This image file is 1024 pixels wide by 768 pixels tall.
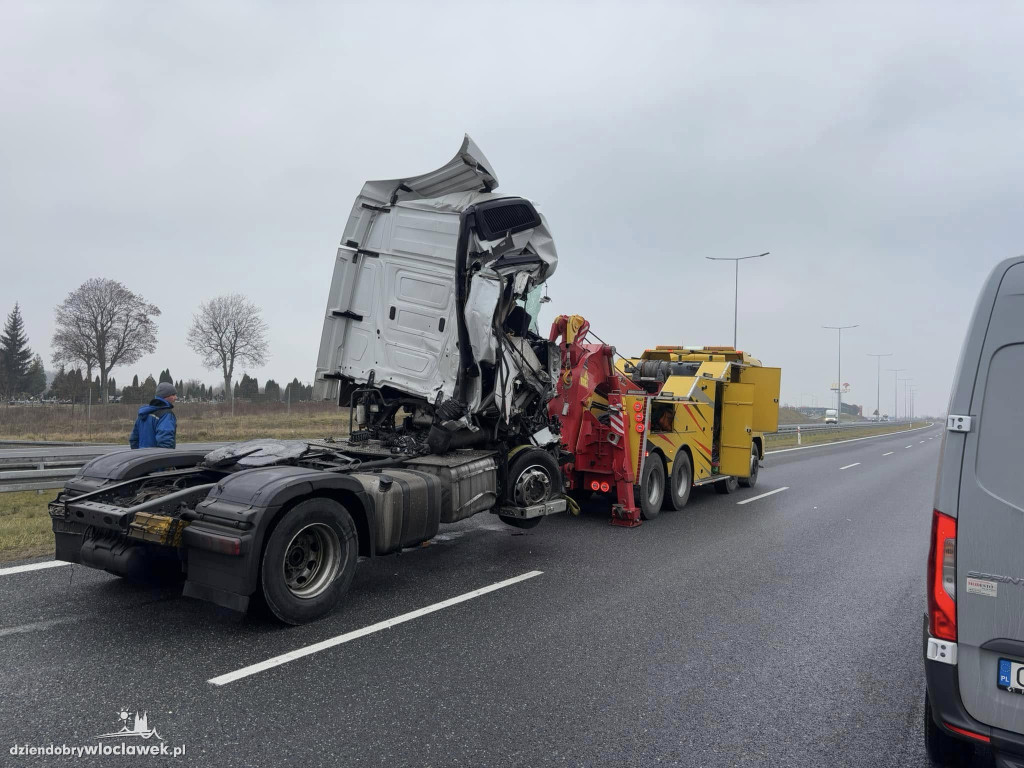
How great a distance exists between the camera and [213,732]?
10.5 feet

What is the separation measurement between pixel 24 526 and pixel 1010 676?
880 centimetres

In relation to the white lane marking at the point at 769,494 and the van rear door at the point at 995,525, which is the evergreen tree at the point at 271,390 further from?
the van rear door at the point at 995,525

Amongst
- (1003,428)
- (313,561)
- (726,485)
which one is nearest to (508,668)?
(313,561)

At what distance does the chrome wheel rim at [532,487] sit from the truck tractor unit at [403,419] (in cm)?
2

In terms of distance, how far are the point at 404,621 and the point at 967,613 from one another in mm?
3479

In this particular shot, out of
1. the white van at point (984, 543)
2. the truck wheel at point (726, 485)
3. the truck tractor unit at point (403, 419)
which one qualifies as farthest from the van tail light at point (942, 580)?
the truck wheel at point (726, 485)

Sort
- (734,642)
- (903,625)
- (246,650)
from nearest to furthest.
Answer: (246,650)
(734,642)
(903,625)

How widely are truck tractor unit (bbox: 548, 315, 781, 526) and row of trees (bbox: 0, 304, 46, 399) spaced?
62.6m

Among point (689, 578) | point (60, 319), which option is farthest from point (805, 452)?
point (60, 319)

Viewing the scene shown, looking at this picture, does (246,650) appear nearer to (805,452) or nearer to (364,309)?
(364,309)

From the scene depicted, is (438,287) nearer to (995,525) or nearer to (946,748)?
(995,525)

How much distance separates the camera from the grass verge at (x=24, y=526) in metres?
6.29

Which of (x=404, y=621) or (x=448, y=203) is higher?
(x=448, y=203)

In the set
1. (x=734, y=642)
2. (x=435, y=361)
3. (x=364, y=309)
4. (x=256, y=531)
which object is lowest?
(x=734, y=642)
